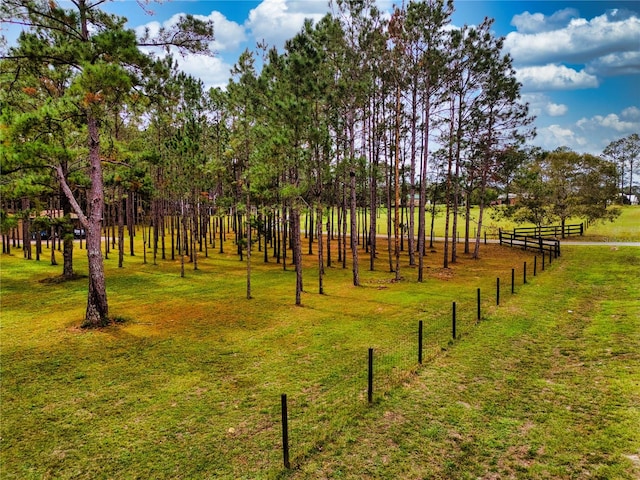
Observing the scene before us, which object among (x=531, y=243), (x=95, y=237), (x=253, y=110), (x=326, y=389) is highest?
(x=253, y=110)

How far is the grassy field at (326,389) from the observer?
6055 mm

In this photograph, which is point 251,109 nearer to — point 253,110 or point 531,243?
point 253,110

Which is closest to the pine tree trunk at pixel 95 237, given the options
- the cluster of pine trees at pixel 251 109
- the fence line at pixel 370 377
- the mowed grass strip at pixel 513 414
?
the cluster of pine trees at pixel 251 109

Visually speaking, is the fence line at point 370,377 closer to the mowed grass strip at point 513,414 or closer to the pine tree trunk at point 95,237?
the mowed grass strip at point 513,414

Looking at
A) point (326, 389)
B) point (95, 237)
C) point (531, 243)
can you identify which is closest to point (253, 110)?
point (95, 237)

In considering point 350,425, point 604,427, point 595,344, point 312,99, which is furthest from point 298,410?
point 312,99

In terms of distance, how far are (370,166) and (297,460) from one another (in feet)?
57.8

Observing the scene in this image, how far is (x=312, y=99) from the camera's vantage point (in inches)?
664

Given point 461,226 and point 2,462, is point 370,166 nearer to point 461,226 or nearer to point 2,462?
point 2,462

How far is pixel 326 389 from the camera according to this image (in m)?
8.54

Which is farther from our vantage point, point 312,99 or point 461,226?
point 461,226

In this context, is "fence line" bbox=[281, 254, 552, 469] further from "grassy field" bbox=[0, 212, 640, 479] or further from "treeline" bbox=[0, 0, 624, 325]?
"treeline" bbox=[0, 0, 624, 325]

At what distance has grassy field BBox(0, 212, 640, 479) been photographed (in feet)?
19.9

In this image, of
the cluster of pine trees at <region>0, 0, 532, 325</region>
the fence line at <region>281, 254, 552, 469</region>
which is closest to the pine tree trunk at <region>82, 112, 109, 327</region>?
the cluster of pine trees at <region>0, 0, 532, 325</region>
